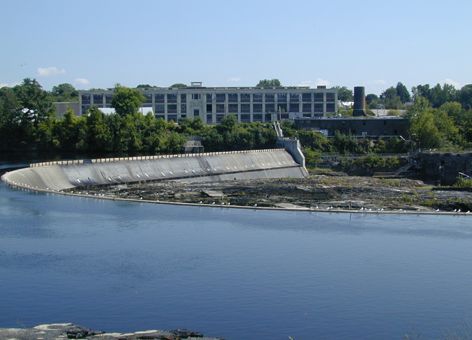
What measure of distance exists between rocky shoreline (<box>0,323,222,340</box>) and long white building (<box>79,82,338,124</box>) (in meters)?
73.9

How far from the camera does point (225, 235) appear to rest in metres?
34.4

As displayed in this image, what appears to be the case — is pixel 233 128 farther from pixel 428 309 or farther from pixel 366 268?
pixel 428 309

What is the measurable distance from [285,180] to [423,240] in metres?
24.0

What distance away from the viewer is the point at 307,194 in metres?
47.8

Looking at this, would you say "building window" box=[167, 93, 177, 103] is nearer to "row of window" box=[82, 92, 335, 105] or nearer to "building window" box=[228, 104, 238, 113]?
"row of window" box=[82, 92, 335, 105]

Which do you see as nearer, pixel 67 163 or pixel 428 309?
pixel 428 309

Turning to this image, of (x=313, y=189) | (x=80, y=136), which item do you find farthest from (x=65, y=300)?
(x=80, y=136)

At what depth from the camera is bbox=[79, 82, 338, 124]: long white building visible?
94.1 meters

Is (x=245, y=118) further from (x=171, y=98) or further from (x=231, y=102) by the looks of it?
(x=171, y=98)

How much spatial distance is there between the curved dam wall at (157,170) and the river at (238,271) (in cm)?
982

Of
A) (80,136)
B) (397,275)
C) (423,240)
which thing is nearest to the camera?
(397,275)

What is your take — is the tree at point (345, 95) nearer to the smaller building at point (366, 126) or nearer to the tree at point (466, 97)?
the tree at point (466, 97)

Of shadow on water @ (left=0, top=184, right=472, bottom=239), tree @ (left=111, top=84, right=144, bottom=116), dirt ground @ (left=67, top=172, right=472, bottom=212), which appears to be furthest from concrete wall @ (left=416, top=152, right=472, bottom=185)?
tree @ (left=111, top=84, right=144, bottom=116)

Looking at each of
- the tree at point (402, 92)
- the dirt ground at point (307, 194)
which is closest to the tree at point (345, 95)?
the tree at point (402, 92)
